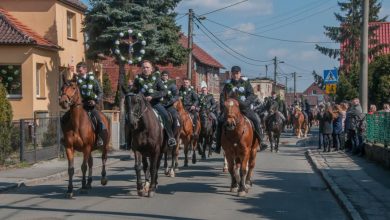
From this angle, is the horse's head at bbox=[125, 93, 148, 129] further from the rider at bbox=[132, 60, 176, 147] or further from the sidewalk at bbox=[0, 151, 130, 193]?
the sidewalk at bbox=[0, 151, 130, 193]

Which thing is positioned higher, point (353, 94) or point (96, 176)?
point (353, 94)

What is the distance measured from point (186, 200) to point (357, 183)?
4886 mm

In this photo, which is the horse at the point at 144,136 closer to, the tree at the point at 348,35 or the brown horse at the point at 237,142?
the brown horse at the point at 237,142

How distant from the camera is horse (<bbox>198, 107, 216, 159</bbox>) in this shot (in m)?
21.6

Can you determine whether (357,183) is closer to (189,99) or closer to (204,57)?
(189,99)

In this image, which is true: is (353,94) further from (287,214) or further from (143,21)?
(287,214)

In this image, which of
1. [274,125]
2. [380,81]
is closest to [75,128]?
[274,125]

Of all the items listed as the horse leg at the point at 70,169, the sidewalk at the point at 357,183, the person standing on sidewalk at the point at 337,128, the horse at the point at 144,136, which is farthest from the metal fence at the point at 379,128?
the horse leg at the point at 70,169

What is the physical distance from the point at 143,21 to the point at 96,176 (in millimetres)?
14664

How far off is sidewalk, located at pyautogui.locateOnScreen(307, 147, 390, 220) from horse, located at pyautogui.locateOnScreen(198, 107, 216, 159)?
3.55m

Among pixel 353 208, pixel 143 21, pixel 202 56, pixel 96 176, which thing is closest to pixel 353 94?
pixel 143 21

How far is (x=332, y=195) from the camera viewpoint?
14.0m

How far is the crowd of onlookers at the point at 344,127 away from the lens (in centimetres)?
2388

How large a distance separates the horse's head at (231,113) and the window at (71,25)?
72.9ft
